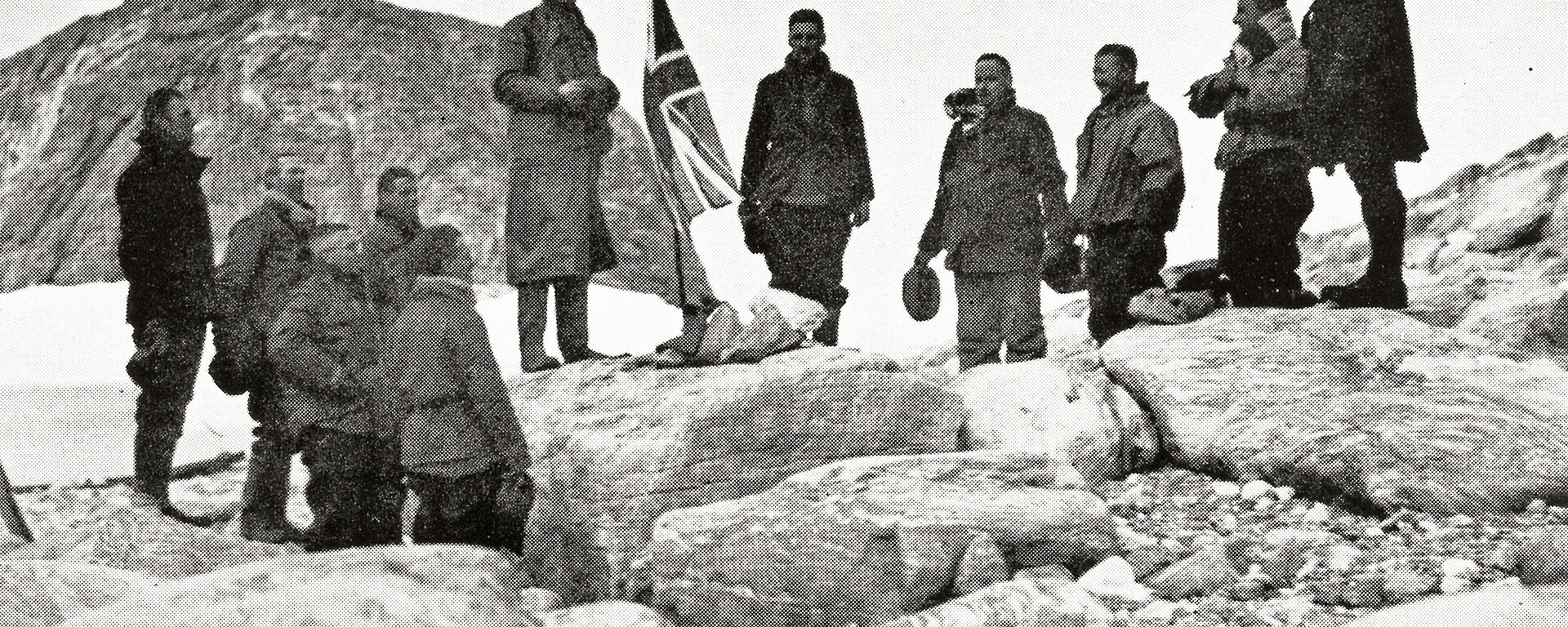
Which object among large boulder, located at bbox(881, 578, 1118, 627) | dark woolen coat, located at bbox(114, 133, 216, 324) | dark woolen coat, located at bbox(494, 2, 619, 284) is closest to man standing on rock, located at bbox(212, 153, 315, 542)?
dark woolen coat, located at bbox(114, 133, 216, 324)

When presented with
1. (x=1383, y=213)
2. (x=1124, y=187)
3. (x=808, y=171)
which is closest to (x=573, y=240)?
(x=808, y=171)

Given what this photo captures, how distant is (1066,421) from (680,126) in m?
1.74

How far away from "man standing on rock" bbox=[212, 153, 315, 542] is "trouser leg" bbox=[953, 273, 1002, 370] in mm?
3123

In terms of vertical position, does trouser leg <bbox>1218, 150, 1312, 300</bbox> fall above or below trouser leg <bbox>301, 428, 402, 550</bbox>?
above

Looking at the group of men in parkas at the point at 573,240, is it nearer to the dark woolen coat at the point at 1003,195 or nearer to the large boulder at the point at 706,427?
the dark woolen coat at the point at 1003,195

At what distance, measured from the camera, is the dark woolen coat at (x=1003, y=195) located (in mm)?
7359

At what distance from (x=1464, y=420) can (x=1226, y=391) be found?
0.83 metres

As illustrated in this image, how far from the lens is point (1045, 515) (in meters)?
5.64

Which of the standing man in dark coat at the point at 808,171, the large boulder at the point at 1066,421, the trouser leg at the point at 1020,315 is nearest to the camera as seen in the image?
the large boulder at the point at 1066,421

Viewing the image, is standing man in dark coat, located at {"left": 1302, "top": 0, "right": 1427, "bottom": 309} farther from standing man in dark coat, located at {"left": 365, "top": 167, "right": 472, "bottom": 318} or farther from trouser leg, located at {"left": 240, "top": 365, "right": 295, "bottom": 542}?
trouser leg, located at {"left": 240, "top": 365, "right": 295, "bottom": 542}

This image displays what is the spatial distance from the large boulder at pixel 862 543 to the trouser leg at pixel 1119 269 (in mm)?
1734

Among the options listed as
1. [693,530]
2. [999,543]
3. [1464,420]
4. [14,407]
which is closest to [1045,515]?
[999,543]

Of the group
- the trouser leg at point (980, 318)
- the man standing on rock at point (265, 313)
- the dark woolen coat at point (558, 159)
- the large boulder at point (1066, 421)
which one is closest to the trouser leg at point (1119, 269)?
the trouser leg at point (980, 318)

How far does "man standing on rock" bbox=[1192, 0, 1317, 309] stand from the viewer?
7367 mm
